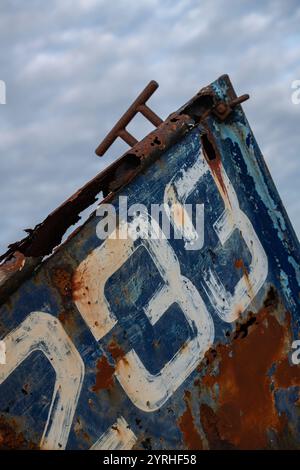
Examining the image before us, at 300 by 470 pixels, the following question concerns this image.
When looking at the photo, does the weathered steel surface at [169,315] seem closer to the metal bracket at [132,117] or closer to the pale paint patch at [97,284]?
the pale paint patch at [97,284]

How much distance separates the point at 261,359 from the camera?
2.52 m

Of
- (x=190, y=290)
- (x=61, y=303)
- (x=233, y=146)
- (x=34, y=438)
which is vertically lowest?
(x=34, y=438)

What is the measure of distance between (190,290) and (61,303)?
492 millimetres

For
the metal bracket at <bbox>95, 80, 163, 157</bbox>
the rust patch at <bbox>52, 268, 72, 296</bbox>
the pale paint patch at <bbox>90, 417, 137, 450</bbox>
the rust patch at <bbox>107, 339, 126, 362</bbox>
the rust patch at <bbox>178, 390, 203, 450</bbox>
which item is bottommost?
the pale paint patch at <bbox>90, 417, 137, 450</bbox>

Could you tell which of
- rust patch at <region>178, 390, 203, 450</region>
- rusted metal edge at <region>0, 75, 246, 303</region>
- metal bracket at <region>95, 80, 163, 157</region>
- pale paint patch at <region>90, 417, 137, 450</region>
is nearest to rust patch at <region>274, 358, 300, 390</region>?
rust patch at <region>178, 390, 203, 450</region>

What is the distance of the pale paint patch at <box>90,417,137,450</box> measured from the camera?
218 cm

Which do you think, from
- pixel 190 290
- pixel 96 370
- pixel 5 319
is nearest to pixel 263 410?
pixel 190 290

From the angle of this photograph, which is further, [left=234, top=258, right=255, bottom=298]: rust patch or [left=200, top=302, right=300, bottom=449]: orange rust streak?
[left=234, top=258, right=255, bottom=298]: rust patch

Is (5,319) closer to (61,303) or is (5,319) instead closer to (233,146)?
(61,303)

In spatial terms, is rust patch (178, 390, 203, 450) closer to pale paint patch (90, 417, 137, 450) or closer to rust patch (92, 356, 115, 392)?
pale paint patch (90, 417, 137, 450)

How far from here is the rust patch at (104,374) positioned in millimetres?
2203

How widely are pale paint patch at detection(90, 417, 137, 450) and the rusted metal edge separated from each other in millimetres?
565

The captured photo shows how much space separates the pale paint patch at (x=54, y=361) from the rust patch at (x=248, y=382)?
0.48m
